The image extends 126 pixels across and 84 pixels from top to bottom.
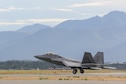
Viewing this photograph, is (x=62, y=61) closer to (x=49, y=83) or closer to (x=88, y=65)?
(x=88, y=65)

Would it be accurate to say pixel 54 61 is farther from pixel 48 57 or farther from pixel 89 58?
pixel 89 58

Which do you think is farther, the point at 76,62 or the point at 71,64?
Answer: the point at 76,62

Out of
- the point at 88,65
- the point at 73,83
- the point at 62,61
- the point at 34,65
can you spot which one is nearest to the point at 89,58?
the point at 88,65

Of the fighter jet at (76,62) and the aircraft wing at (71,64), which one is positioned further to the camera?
the aircraft wing at (71,64)

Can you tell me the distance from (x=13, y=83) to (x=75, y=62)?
117ft

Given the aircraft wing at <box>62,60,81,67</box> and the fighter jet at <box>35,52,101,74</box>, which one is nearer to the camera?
the fighter jet at <box>35,52,101,74</box>

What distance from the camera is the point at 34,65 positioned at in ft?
572

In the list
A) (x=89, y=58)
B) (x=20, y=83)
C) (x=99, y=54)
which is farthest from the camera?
(x=99, y=54)

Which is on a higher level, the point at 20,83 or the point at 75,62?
the point at 75,62

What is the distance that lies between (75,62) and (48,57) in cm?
514

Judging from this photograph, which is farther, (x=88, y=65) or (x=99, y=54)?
(x=99, y=54)

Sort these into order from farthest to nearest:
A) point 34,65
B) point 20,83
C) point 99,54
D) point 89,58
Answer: point 34,65 → point 99,54 → point 89,58 → point 20,83

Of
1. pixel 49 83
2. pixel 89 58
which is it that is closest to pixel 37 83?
pixel 49 83

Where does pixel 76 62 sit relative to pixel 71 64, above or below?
above
